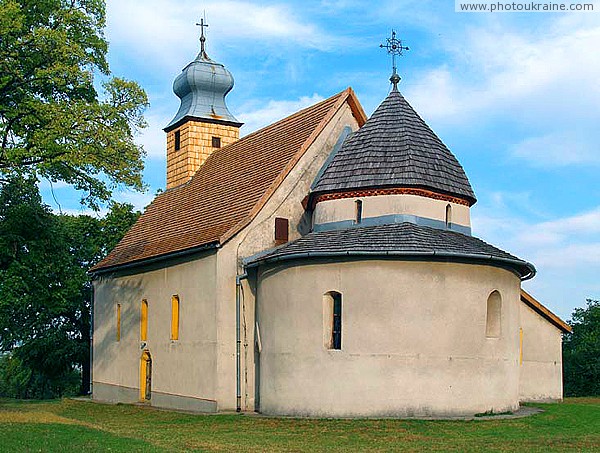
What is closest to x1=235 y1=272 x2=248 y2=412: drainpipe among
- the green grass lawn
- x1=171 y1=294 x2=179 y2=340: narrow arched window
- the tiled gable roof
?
the tiled gable roof

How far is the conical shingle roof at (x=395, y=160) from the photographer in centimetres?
2380

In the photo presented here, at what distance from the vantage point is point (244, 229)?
2525cm

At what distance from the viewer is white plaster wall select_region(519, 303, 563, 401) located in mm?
28031

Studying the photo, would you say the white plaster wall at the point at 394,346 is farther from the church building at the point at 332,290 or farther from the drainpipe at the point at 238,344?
the drainpipe at the point at 238,344

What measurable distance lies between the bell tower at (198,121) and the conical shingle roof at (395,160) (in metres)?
10.9

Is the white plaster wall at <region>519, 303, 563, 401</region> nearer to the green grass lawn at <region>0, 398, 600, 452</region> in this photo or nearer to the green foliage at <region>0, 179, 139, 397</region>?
the green grass lawn at <region>0, 398, 600, 452</region>

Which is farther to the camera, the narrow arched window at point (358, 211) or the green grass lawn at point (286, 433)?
the narrow arched window at point (358, 211)

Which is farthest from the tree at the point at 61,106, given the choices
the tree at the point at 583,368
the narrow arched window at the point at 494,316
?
the tree at the point at 583,368

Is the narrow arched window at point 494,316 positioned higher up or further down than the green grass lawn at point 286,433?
higher up

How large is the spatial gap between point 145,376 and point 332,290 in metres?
10.6

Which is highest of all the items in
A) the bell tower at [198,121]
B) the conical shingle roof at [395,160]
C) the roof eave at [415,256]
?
the bell tower at [198,121]

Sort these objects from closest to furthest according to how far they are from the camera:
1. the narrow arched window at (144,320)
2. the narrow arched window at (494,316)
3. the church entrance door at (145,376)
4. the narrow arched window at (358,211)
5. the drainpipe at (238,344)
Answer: the narrow arched window at (494,316)
the narrow arched window at (358,211)
the drainpipe at (238,344)
the church entrance door at (145,376)
the narrow arched window at (144,320)

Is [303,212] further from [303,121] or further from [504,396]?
[504,396]

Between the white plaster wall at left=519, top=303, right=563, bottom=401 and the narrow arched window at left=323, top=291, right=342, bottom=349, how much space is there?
8698 millimetres
